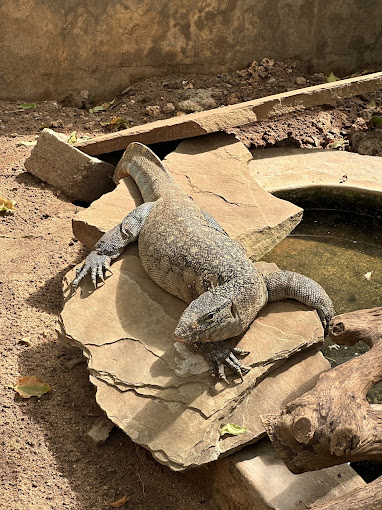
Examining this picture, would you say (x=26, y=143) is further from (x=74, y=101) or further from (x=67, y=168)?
(x=74, y=101)

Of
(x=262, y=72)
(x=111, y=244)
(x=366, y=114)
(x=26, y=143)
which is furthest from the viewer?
(x=262, y=72)

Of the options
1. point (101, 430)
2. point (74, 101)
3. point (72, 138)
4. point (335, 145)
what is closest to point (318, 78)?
point (335, 145)

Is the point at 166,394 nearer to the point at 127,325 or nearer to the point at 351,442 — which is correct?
the point at 127,325

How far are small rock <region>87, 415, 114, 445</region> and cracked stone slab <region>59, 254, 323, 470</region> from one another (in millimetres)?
401

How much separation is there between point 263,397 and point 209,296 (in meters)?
0.82

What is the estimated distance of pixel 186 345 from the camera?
5109mm

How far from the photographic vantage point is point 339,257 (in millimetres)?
7090

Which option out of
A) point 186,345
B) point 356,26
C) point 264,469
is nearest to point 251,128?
point 356,26

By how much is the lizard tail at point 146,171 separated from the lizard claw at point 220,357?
2.13 metres

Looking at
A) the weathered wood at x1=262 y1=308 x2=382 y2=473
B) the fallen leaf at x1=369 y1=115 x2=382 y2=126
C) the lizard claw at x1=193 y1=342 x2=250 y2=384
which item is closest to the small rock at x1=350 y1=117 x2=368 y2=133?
the fallen leaf at x1=369 y1=115 x2=382 y2=126

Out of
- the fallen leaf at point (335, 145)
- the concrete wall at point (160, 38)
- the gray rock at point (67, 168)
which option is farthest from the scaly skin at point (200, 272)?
the concrete wall at point (160, 38)

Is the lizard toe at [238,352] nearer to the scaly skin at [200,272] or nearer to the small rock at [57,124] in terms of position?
the scaly skin at [200,272]

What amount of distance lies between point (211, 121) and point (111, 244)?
2506mm

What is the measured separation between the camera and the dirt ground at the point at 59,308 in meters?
4.71
